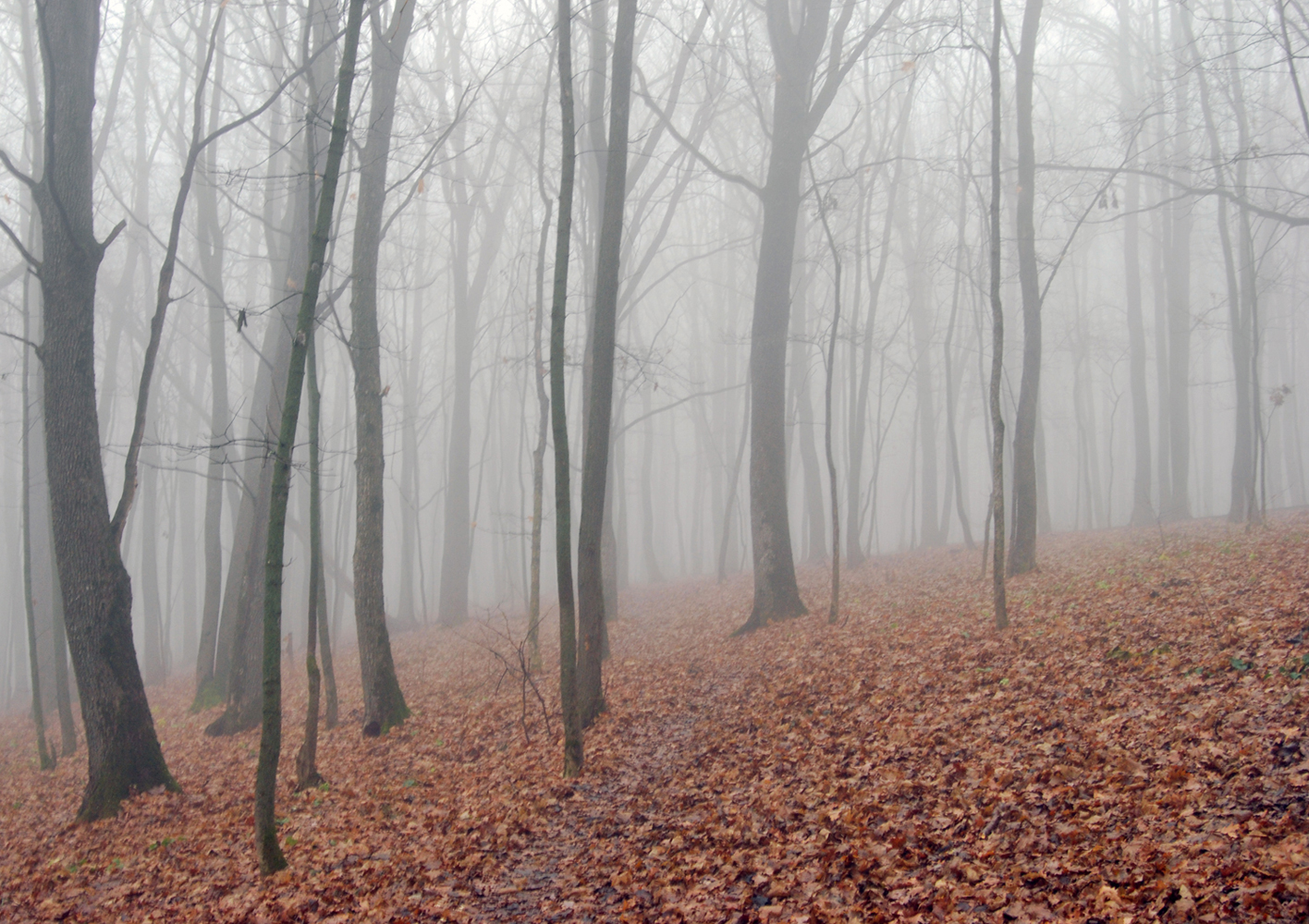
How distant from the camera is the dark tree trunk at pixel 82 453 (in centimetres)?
730

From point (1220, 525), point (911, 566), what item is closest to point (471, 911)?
point (911, 566)

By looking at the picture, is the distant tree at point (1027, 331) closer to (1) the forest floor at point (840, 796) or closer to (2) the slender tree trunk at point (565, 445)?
(1) the forest floor at point (840, 796)

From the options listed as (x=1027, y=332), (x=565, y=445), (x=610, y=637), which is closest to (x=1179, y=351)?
(x=1027, y=332)

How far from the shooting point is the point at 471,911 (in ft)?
15.0

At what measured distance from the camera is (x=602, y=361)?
26.6 ft

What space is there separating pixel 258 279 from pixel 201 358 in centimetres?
429

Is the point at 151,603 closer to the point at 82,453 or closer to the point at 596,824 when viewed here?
the point at 82,453

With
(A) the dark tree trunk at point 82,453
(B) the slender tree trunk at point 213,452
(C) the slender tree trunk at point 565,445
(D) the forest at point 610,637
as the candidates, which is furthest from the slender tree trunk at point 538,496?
(B) the slender tree trunk at point 213,452

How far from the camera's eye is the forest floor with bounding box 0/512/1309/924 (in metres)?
3.75

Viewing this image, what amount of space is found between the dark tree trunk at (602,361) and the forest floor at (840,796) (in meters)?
0.73

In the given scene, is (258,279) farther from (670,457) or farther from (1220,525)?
(1220,525)

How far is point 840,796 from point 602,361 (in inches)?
190

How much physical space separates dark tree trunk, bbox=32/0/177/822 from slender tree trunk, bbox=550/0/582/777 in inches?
167

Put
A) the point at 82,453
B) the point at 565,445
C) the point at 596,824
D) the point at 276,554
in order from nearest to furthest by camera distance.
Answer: the point at 276,554 → the point at 596,824 → the point at 565,445 → the point at 82,453
